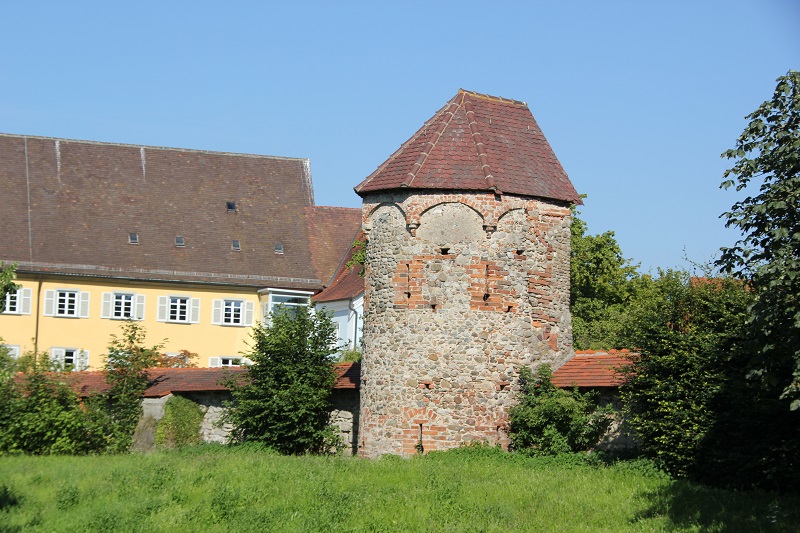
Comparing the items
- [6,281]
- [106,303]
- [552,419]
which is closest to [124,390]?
[6,281]

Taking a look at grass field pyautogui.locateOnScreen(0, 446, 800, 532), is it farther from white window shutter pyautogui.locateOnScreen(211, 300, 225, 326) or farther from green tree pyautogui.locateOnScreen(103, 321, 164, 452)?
white window shutter pyautogui.locateOnScreen(211, 300, 225, 326)

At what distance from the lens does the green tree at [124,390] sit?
28.5 metres

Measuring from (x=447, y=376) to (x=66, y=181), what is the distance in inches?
1104

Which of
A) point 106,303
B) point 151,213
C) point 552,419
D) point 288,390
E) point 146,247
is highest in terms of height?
point 151,213

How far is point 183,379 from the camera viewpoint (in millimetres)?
29219

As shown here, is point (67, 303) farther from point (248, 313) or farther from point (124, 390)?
point (124, 390)

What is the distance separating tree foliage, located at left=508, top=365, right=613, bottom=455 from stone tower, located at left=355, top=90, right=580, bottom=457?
0.39 meters

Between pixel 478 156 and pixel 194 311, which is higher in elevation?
pixel 478 156

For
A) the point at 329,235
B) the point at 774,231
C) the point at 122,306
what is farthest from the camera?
the point at 329,235

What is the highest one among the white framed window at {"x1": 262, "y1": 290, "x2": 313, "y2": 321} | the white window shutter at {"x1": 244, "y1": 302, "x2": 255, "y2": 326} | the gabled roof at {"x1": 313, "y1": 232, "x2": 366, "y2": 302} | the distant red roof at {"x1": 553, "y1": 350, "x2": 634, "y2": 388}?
the gabled roof at {"x1": 313, "y1": 232, "x2": 366, "y2": 302}

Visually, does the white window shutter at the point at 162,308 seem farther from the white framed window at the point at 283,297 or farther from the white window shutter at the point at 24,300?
the white window shutter at the point at 24,300

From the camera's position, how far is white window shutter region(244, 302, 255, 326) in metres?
46.7

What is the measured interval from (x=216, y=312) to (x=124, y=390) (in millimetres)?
17648

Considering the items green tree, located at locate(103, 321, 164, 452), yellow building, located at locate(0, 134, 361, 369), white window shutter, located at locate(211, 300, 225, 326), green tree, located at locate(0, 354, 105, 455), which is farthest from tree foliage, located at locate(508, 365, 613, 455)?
white window shutter, located at locate(211, 300, 225, 326)
